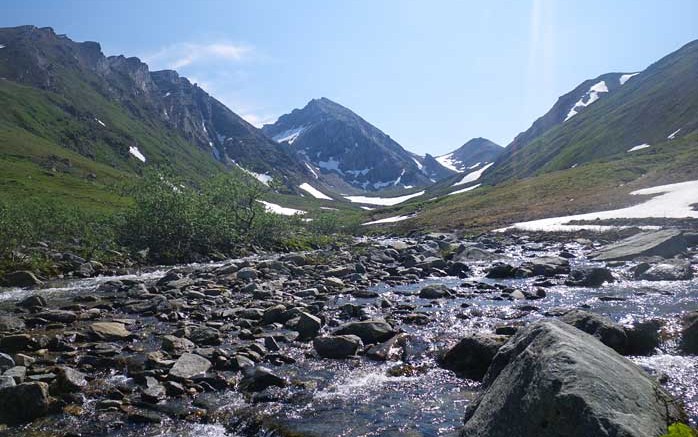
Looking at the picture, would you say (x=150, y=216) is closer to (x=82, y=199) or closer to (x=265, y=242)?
(x=265, y=242)

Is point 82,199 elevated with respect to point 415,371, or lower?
elevated

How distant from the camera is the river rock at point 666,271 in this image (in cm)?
2944

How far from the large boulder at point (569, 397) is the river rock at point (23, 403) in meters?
11.1

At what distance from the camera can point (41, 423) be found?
12.2m

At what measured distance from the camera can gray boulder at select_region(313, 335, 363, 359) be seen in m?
17.9

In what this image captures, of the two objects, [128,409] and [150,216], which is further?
[150,216]

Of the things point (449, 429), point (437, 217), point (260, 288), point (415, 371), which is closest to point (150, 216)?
point (260, 288)

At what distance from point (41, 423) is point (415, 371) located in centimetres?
1106

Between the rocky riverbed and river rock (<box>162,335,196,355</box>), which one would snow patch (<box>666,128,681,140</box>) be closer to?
the rocky riverbed

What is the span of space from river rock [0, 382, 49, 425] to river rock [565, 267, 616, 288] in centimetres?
2902

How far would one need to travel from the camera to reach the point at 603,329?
16.2 m

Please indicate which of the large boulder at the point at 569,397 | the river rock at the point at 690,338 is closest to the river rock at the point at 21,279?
the large boulder at the point at 569,397

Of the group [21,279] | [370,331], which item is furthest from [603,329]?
[21,279]

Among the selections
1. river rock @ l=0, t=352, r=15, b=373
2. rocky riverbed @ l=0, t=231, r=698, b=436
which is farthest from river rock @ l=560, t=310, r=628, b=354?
river rock @ l=0, t=352, r=15, b=373
